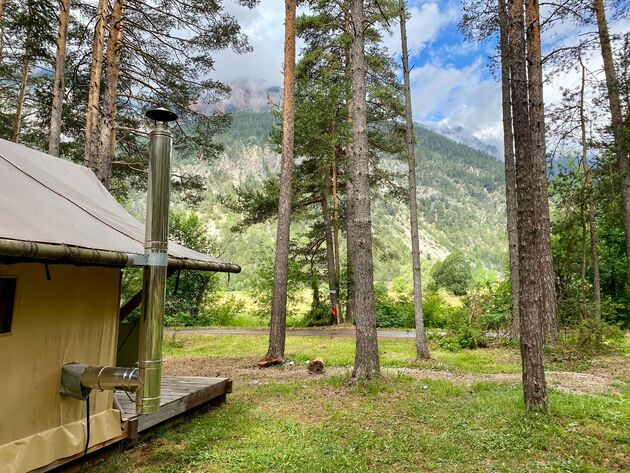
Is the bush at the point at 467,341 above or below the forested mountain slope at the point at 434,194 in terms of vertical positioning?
below

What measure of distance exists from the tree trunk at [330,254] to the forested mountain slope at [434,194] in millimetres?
38423

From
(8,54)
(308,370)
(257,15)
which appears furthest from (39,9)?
(308,370)

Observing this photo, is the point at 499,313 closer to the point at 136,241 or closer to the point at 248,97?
the point at 136,241

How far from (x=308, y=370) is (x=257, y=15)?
901 centimetres

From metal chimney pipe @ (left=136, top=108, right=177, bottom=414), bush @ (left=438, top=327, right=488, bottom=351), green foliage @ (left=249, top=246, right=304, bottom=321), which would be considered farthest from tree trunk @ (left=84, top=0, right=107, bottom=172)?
green foliage @ (left=249, top=246, right=304, bottom=321)

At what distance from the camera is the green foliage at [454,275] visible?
35.2 m

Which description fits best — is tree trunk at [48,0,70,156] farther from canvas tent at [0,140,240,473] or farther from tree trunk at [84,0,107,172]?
canvas tent at [0,140,240,473]

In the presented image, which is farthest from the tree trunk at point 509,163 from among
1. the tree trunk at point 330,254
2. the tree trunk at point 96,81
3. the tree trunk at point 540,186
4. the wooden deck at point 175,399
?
the tree trunk at point 96,81

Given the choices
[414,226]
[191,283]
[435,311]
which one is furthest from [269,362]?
[191,283]

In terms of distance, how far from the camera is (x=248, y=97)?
158 metres

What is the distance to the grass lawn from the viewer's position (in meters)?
3.54

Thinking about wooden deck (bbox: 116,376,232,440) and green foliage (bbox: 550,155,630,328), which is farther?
green foliage (bbox: 550,155,630,328)

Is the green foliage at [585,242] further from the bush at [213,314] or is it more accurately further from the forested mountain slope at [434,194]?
the forested mountain slope at [434,194]

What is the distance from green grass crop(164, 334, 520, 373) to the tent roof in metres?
5.55
